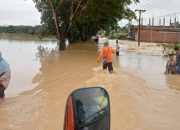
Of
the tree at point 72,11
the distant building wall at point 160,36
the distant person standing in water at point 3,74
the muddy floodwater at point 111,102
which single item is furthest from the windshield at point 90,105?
the distant building wall at point 160,36

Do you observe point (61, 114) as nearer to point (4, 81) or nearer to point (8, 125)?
point (8, 125)

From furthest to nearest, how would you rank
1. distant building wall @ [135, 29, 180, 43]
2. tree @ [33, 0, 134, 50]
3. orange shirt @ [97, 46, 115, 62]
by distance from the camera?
distant building wall @ [135, 29, 180, 43]
tree @ [33, 0, 134, 50]
orange shirt @ [97, 46, 115, 62]

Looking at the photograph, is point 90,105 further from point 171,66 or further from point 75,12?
point 75,12

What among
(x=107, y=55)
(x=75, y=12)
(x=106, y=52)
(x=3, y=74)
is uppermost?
(x=75, y=12)

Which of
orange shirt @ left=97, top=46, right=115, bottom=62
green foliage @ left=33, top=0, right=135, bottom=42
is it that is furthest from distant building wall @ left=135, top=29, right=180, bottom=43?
orange shirt @ left=97, top=46, right=115, bottom=62

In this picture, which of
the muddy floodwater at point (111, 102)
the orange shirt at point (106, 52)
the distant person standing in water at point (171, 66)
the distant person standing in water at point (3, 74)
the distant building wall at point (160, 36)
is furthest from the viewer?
the distant building wall at point (160, 36)

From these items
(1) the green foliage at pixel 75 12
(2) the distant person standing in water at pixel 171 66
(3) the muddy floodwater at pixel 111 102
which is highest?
(1) the green foliage at pixel 75 12

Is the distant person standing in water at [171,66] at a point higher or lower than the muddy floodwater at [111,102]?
higher

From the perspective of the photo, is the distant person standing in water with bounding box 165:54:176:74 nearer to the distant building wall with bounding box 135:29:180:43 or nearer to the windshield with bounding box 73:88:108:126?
the windshield with bounding box 73:88:108:126

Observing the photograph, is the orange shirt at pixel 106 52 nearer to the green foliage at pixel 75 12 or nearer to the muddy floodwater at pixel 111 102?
the muddy floodwater at pixel 111 102

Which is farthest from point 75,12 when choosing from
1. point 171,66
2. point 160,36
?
point 160,36

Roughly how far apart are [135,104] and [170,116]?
4.55ft

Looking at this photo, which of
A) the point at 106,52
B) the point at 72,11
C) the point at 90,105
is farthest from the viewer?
the point at 72,11

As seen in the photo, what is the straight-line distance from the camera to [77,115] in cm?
283
